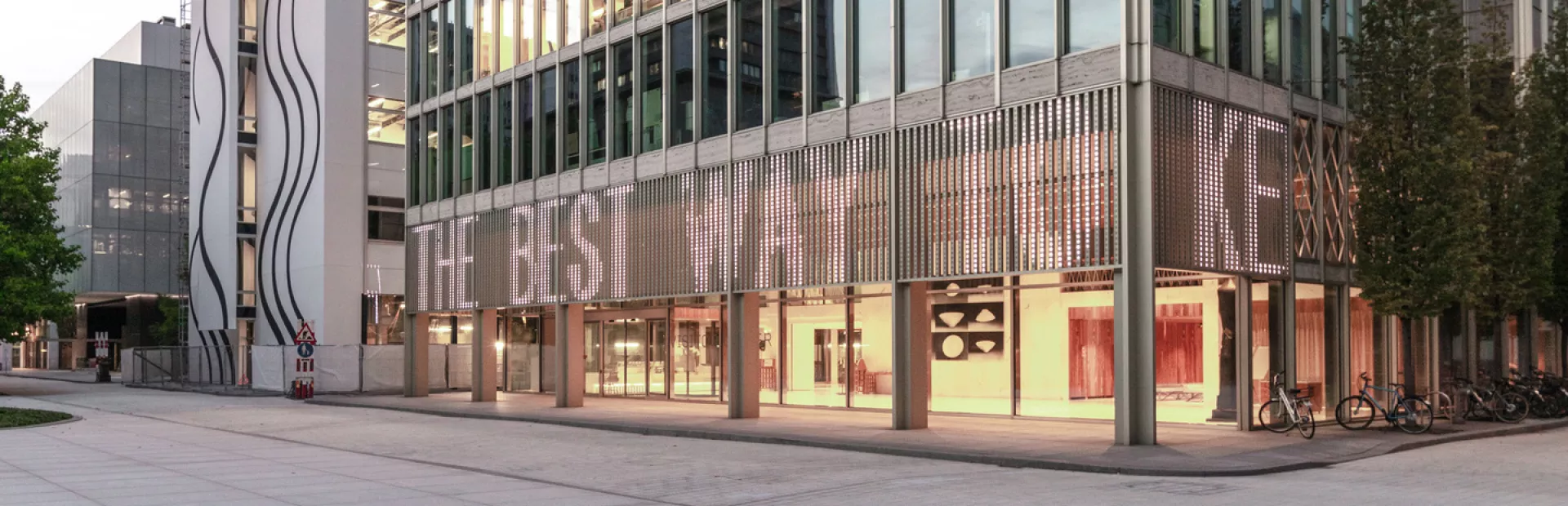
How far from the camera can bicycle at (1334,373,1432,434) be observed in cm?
2242

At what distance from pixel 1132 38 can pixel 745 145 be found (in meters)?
9.91

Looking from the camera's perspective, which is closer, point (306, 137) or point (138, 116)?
point (306, 137)

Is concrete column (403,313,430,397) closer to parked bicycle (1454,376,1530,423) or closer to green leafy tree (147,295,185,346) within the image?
parked bicycle (1454,376,1530,423)

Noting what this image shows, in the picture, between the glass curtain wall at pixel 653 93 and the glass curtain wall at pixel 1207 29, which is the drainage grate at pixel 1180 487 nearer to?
the glass curtain wall at pixel 1207 29

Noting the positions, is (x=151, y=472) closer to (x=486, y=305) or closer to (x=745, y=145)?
(x=745, y=145)

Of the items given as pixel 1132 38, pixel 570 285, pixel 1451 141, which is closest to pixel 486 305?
pixel 570 285

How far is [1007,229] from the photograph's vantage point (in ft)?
70.8

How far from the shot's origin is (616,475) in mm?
16719

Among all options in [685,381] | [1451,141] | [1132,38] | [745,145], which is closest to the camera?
[1132,38]

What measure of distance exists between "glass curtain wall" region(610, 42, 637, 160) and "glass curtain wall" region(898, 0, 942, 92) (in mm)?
9284

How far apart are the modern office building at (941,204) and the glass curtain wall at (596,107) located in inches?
3.2

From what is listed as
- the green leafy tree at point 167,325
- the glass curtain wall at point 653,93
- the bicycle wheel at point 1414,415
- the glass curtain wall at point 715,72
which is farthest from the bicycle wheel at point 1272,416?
the green leafy tree at point 167,325


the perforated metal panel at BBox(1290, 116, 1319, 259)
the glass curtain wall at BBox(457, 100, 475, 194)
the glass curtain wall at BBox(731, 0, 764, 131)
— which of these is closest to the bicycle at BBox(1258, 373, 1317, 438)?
the perforated metal panel at BBox(1290, 116, 1319, 259)

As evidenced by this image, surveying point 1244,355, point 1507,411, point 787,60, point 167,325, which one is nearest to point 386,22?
point 787,60
